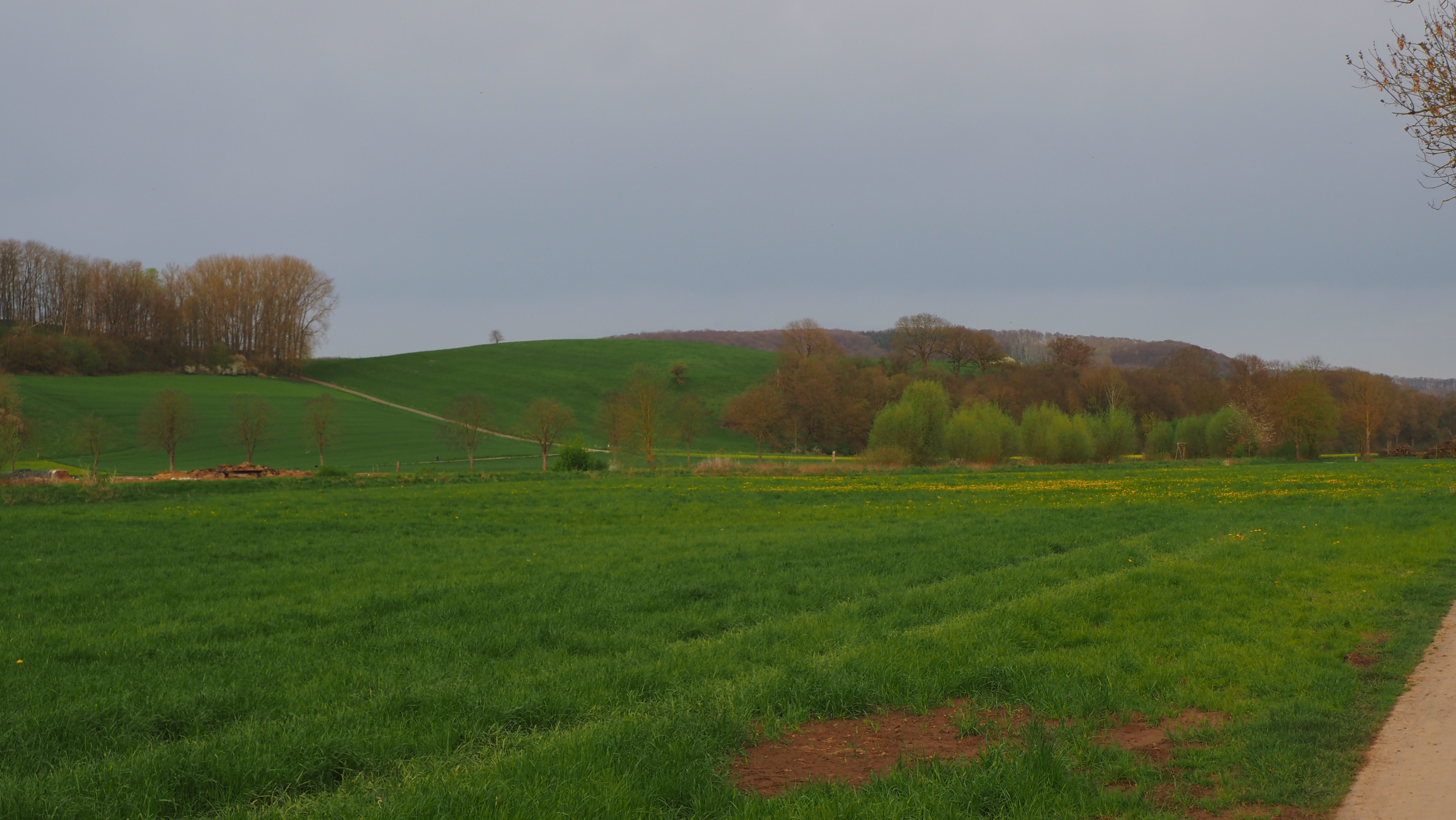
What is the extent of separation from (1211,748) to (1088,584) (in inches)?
237

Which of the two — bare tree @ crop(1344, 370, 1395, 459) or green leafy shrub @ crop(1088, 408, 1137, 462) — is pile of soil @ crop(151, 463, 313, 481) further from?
bare tree @ crop(1344, 370, 1395, 459)

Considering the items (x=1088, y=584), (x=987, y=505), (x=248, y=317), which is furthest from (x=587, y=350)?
(x=1088, y=584)

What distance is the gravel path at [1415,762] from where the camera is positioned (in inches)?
189

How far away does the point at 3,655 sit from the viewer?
8789 millimetres

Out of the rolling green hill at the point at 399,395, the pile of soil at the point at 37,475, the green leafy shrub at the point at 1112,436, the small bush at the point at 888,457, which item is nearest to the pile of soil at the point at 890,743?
the pile of soil at the point at 37,475

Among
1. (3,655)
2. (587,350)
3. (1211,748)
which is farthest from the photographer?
(587,350)

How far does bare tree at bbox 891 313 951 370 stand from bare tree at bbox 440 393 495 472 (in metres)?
52.8

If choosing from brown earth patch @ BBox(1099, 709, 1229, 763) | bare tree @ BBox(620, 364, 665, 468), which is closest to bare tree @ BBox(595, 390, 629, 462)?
bare tree @ BBox(620, 364, 665, 468)

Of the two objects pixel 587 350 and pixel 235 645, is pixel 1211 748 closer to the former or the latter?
pixel 235 645

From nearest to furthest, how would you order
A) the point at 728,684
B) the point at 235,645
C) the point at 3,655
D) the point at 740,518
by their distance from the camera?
1. the point at 728,684
2. the point at 3,655
3. the point at 235,645
4. the point at 740,518

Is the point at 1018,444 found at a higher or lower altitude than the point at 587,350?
lower

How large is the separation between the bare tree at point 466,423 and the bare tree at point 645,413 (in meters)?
12.6

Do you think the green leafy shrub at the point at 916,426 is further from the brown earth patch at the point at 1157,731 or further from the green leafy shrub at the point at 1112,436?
the brown earth patch at the point at 1157,731

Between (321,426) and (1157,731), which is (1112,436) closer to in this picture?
(321,426)
